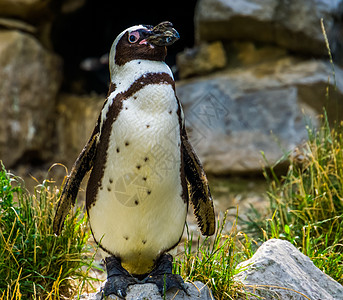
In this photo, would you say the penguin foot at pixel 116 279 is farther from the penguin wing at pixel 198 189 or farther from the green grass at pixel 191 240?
the penguin wing at pixel 198 189

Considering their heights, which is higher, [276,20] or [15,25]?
[276,20]

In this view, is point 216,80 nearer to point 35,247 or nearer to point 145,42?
point 145,42

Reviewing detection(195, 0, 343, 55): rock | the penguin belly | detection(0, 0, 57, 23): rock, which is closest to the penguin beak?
the penguin belly

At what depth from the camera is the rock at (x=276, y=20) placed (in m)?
4.52

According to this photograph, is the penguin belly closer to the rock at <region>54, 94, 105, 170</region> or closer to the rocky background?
the rocky background

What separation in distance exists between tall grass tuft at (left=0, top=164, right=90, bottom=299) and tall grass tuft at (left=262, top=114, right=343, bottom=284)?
37.5 inches

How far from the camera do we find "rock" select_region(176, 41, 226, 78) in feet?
16.2

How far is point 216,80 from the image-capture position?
4.77m

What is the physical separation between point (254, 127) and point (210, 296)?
9.32 feet

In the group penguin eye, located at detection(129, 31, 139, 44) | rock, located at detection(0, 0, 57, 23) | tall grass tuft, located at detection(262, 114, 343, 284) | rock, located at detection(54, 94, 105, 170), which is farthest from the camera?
rock, located at detection(54, 94, 105, 170)

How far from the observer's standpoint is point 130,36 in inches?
73.7

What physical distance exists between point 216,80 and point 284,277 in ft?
9.95

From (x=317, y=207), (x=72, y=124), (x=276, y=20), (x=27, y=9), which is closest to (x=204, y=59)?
(x=276, y=20)

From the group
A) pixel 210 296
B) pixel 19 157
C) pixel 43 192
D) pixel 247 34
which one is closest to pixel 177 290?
pixel 210 296
